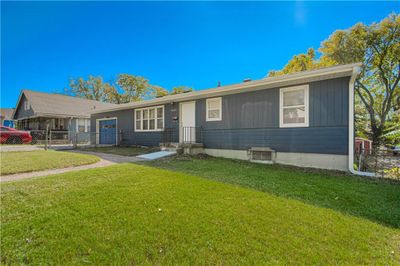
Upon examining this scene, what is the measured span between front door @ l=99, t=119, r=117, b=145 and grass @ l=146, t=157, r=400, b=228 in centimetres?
1008

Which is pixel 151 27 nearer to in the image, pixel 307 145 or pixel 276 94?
pixel 276 94

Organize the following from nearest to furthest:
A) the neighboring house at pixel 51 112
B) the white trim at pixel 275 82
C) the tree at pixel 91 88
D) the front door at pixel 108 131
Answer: the white trim at pixel 275 82, the front door at pixel 108 131, the neighboring house at pixel 51 112, the tree at pixel 91 88

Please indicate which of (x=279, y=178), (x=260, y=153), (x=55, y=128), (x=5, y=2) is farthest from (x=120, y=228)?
(x=55, y=128)

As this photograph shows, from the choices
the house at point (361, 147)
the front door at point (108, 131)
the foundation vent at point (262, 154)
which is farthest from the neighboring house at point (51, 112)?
the house at point (361, 147)

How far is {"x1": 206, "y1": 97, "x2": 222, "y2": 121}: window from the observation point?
8711 millimetres

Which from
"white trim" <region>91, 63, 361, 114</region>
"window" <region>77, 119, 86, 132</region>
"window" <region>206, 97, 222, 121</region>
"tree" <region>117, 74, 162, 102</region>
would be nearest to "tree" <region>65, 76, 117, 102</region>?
"tree" <region>117, 74, 162, 102</region>

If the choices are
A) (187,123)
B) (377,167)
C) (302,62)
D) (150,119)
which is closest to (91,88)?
(150,119)

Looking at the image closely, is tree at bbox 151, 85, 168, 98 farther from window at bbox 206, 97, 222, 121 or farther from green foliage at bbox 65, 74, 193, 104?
window at bbox 206, 97, 222, 121

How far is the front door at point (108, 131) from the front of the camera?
44.6 ft

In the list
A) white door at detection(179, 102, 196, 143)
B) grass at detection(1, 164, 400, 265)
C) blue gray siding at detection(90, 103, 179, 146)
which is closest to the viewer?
grass at detection(1, 164, 400, 265)

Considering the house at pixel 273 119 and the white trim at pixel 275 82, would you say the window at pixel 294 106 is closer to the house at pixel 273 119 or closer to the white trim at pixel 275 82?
the house at pixel 273 119

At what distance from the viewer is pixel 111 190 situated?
361 centimetres

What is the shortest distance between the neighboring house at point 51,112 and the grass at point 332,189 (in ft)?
53.7

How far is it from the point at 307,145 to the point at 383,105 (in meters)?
12.8
